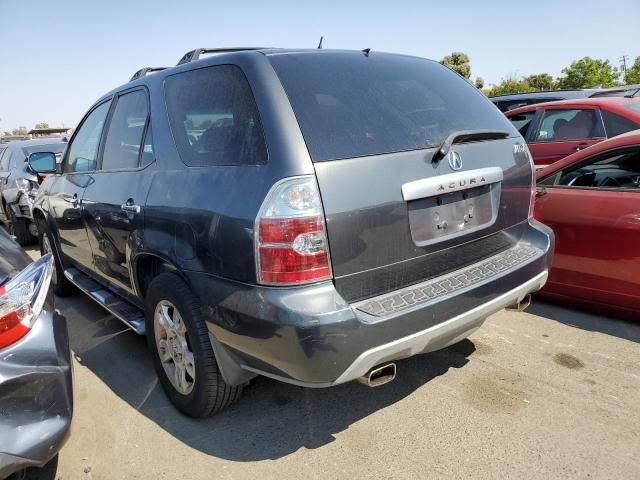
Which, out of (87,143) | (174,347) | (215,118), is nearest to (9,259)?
(174,347)

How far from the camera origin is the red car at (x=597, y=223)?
340cm

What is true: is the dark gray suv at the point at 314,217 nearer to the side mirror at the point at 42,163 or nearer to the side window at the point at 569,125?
the side mirror at the point at 42,163

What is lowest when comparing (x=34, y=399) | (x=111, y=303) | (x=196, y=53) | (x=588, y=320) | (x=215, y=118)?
(x=588, y=320)

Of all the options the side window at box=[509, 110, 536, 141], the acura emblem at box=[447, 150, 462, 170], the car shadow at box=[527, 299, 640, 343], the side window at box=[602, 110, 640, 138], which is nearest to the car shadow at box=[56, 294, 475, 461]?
the car shadow at box=[527, 299, 640, 343]

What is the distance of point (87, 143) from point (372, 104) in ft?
8.88

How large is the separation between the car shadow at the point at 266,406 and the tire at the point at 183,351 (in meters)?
0.13

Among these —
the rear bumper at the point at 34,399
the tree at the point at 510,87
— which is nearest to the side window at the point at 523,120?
the rear bumper at the point at 34,399

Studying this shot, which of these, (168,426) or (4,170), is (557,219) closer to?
(168,426)

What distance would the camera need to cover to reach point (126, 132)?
10.7 ft

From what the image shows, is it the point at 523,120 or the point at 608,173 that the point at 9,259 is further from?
the point at 523,120

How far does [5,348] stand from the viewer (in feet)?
6.23

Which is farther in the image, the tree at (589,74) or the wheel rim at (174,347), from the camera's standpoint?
the tree at (589,74)

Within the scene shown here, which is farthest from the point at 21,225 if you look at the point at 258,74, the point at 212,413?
the point at 258,74

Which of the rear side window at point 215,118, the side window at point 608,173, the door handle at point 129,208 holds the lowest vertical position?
the side window at point 608,173
